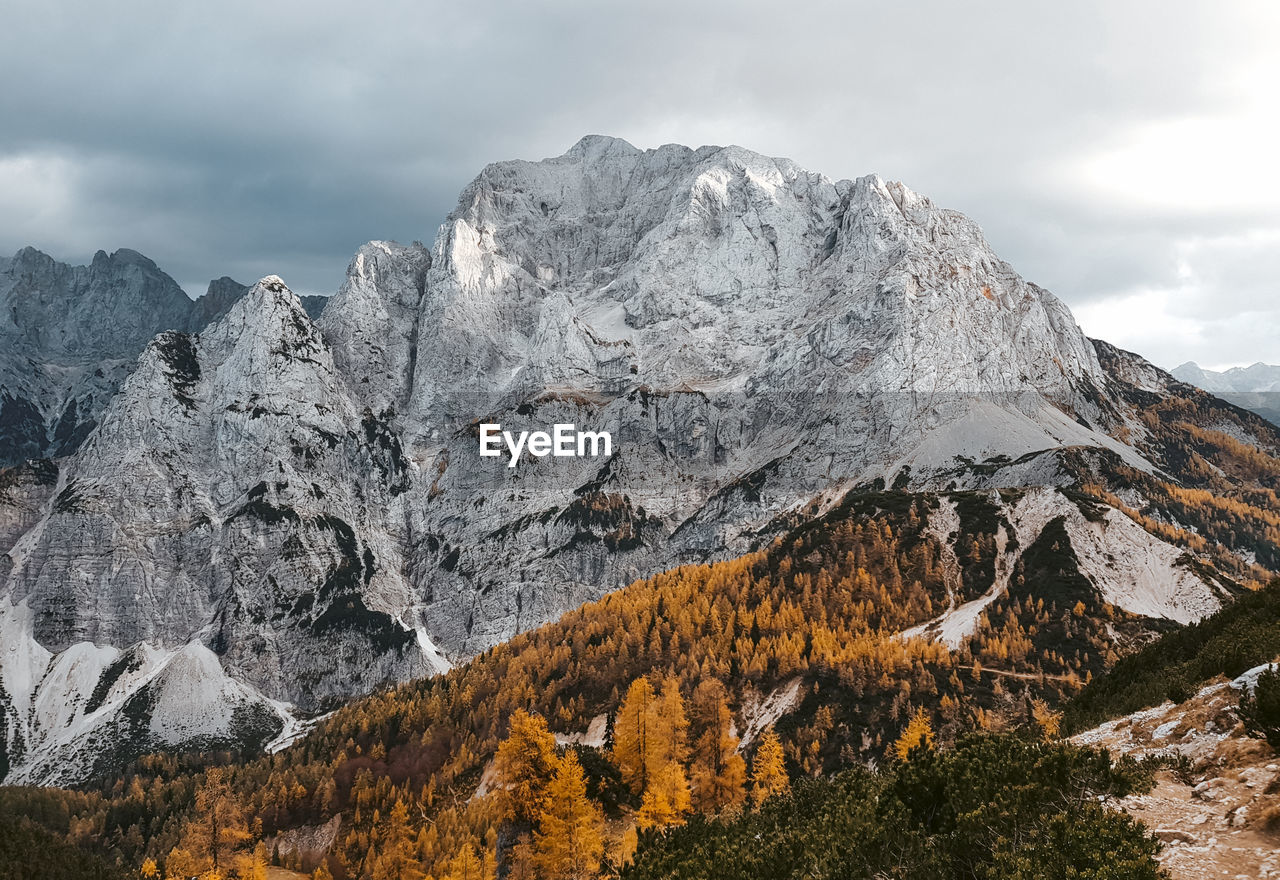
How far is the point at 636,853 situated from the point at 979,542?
145 m

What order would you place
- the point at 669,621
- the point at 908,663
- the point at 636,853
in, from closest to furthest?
1. the point at 636,853
2. the point at 908,663
3. the point at 669,621

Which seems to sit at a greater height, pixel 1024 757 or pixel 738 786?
pixel 1024 757

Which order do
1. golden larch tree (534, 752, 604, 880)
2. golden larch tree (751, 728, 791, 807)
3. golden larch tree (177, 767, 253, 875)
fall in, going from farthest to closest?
golden larch tree (177, 767, 253, 875) < golden larch tree (751, 728, 791, 807) < golden larch tree (534, 752, 604, 880)

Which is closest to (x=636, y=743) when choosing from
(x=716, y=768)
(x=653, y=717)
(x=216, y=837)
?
(x=653, y=717)

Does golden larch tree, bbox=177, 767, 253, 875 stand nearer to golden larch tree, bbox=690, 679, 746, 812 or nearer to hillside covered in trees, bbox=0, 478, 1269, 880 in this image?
hillside covered in trees, bbox=0, 478, 1269, 880

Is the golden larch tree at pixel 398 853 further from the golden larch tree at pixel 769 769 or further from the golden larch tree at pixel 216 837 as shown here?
the golden larch tree at pixel 769 769

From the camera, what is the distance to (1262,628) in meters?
45.1

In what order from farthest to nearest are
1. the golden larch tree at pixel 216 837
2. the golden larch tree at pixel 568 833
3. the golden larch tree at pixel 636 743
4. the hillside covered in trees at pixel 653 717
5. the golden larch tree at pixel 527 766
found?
the golden larch tree at pixel 216 837 → the golden larch tree at pixel 636 743 → the hillside covered in trees at pixel 653 717 → the golden larch tree at pixel 527 766 → the golden larch tree at pixel 568 833

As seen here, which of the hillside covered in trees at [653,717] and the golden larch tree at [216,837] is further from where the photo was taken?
the golden larch tree at [216,837]

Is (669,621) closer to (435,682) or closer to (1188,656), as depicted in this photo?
(435,682)

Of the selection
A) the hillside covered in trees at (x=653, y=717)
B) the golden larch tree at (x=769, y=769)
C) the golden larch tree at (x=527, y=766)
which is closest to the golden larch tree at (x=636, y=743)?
the hillside covered in trees at (x=653, y=717)

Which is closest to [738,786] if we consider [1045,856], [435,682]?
[1045,856]

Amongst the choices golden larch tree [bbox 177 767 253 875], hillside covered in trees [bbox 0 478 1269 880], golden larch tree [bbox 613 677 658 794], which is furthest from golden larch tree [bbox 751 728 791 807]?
golden larch tree [bbox 177 767 253 875]

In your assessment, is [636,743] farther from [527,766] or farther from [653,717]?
[527,766]
